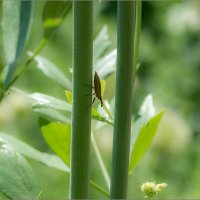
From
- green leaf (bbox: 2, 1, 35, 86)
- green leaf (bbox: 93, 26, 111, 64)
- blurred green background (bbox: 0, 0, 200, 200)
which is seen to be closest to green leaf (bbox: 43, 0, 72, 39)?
green leaf (bbox: 2, 1, 35, 86)

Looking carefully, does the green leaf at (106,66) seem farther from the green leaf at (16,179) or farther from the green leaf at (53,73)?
the green leaf at (16,179)

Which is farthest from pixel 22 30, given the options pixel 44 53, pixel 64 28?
pixel 64 28

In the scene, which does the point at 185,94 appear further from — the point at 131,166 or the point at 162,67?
the point at 131,166

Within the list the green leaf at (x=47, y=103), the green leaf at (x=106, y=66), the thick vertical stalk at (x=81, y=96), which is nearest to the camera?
the thick vertical stalk at (x=81, y=96)

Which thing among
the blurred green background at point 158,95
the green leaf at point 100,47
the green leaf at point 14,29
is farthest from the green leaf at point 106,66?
the blurred green background at point 158,95

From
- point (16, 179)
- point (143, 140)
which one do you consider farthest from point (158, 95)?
point (16, 179)

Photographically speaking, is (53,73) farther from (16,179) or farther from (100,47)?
(16,179)

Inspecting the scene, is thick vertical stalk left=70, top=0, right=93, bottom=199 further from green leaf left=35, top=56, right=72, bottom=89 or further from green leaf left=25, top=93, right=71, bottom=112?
Result: green leaf left=35, top=56, right=72, bottom=89
